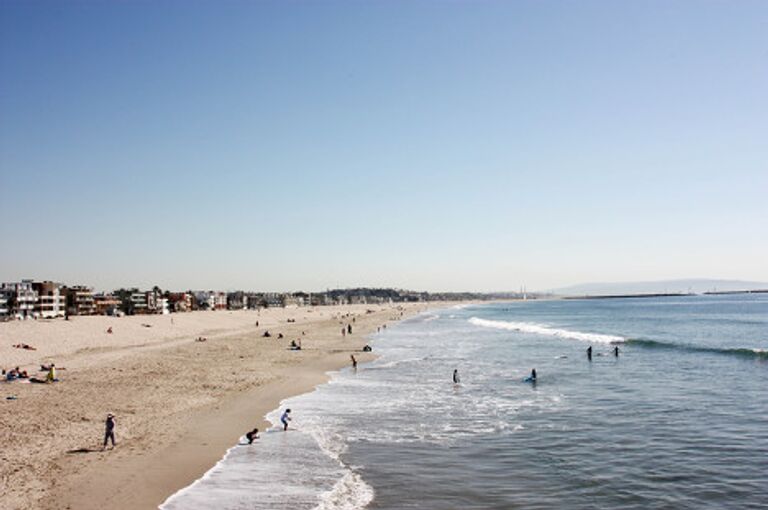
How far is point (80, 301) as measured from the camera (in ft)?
490

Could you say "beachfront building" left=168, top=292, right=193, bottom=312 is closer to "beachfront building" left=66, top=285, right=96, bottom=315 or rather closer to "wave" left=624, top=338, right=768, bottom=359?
"beachfront building" left=66, top=285, right=96, bottom=315

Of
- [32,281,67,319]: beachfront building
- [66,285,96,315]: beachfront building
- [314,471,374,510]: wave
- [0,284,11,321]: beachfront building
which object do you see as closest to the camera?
[314,471,374,510]: wave

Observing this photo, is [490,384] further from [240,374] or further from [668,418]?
[240,374]

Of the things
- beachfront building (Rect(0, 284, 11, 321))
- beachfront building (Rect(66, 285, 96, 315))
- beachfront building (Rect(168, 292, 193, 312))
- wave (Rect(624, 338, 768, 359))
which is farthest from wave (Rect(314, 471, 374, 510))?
beachfront building (Rect(168, 292, 193, 312))

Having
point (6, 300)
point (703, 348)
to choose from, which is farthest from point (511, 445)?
point (6, 300)

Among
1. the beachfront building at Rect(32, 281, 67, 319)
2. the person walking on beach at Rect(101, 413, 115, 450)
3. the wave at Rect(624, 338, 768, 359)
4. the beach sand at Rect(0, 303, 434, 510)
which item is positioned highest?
the beachfront building at Rect(32, 281, 67, 319)

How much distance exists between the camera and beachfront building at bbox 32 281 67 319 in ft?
429

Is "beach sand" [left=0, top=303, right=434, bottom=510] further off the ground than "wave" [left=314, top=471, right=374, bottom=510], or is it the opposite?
"beach sand" [left=0, top=303, right=434, bottom=510]

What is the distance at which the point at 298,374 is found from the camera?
4212 centimetres

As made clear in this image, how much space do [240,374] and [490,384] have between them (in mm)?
16969

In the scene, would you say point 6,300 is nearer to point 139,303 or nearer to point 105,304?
point 105,304

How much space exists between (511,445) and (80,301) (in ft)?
497

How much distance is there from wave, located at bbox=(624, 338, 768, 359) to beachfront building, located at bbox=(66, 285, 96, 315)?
5140 inches

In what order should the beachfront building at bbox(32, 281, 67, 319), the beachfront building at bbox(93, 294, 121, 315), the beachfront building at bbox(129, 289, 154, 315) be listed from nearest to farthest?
the beachfront building at bbox(32, 281, 67, 319)
the beachfront building at bbox(93, 294, 121, 315)
the beachfront building at bbox(129, 289, 154, 315)
